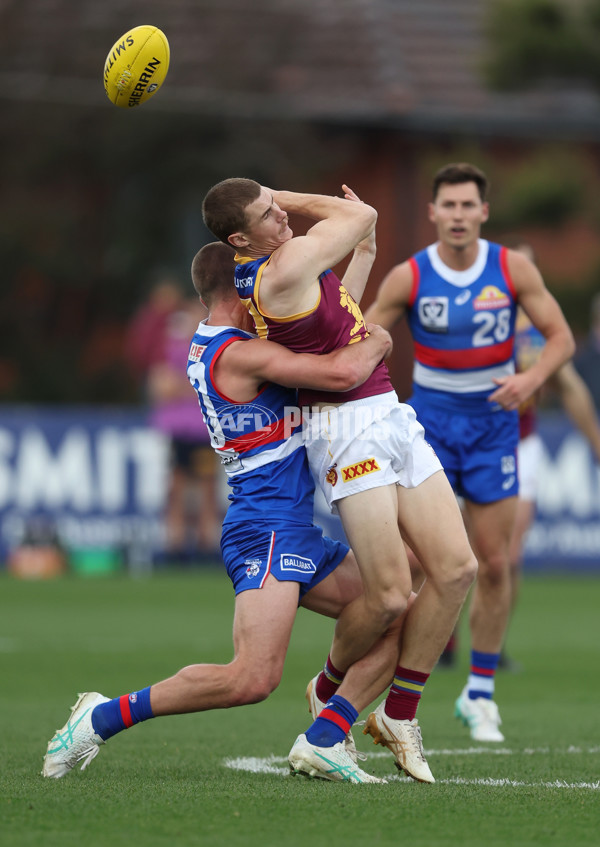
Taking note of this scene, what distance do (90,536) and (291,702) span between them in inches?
322

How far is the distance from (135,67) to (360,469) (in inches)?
75.7

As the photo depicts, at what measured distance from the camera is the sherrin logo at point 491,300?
7.99m

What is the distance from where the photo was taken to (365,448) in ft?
20.3

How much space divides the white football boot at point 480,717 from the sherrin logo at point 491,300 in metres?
1.96

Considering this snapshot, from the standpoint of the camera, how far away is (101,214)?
25406 mm

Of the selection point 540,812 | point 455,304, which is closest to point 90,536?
point 455,304

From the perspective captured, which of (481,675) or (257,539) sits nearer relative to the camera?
(257,539)

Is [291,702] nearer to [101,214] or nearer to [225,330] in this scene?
[225,330]

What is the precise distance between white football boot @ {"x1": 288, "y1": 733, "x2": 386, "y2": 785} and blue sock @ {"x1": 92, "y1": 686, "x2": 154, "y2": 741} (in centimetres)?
60

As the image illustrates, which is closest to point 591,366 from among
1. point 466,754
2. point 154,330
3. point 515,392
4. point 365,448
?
point 154,330

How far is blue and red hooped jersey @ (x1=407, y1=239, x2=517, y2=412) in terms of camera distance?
26.2 feet

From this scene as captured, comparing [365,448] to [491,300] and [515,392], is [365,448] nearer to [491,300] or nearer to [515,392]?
[515,392]

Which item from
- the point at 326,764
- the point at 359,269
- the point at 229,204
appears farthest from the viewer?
the point at 359,269

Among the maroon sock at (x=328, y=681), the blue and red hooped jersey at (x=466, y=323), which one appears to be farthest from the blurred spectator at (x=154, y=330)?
the maroon sock at (x=328, y=681)
